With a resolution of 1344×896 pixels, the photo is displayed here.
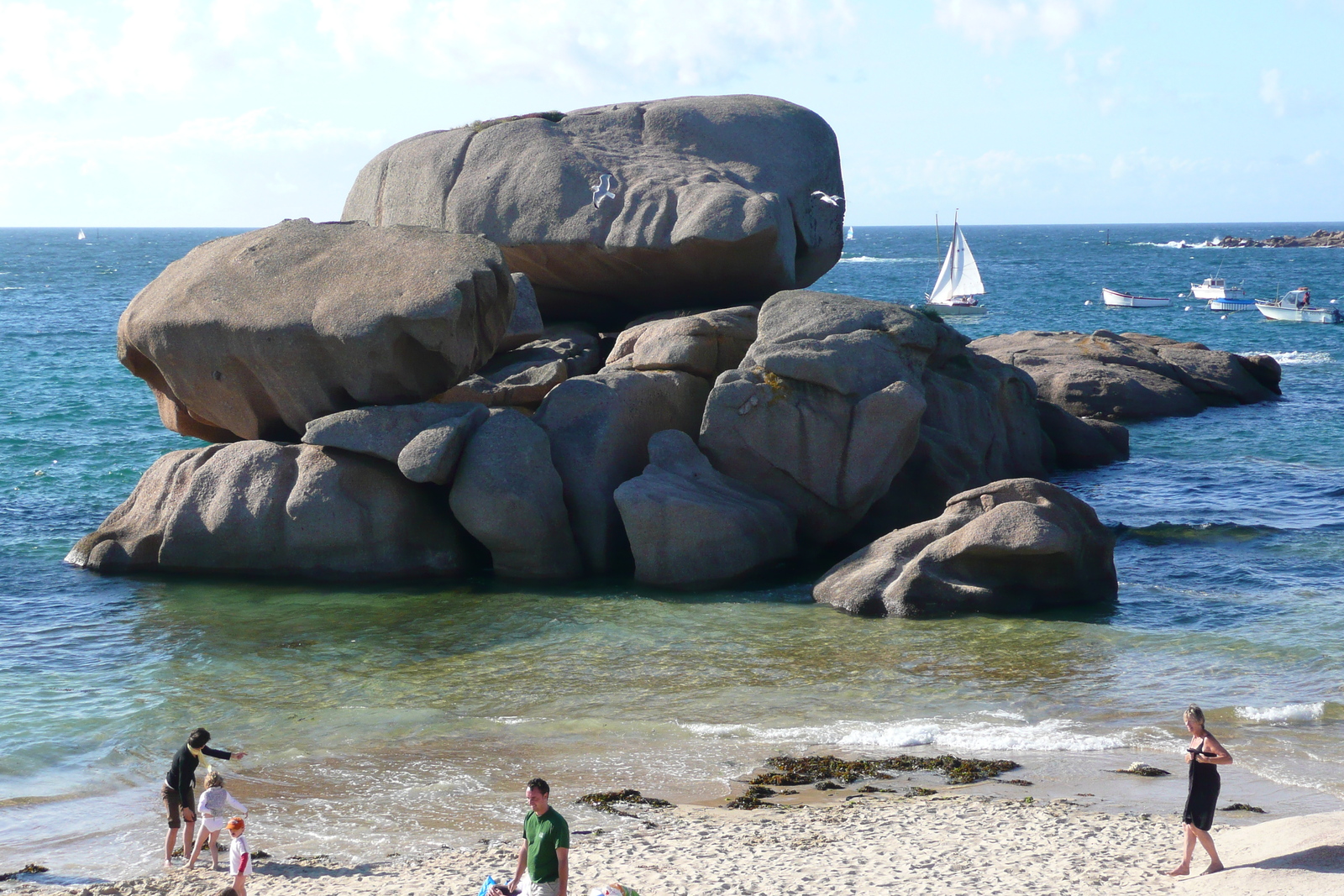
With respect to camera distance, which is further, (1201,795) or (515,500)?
(515,500)

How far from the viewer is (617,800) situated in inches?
428

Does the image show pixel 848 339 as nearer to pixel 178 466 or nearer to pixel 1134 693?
pixel 1134 693

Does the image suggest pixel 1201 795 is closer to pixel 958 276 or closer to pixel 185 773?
pixel 185 773

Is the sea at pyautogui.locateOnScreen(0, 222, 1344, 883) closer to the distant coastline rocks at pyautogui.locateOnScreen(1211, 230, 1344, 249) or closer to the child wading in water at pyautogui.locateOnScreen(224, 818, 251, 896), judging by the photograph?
the child wading in water at pyautogui.locateOnScreen(224, 818, 251, 896)

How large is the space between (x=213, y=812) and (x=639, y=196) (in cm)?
1426

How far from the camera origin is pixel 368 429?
17531 mm

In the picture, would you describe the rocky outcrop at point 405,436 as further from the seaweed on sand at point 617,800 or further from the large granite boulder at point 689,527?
the seaweed on sand at point 617,800

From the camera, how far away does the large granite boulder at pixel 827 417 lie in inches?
724

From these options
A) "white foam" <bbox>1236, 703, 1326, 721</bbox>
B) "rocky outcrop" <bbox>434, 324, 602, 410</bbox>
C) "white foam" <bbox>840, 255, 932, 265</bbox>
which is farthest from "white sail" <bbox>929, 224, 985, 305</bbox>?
"white foam" <bbox>840, 255, 932, 265</bbox>

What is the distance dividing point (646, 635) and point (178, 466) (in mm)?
7781

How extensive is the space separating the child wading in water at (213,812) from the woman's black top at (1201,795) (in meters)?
6.97

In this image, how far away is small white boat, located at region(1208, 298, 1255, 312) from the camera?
64750 millimetres

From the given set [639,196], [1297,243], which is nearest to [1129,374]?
[639,196]

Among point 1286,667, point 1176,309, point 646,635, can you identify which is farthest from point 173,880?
point 1176,309
